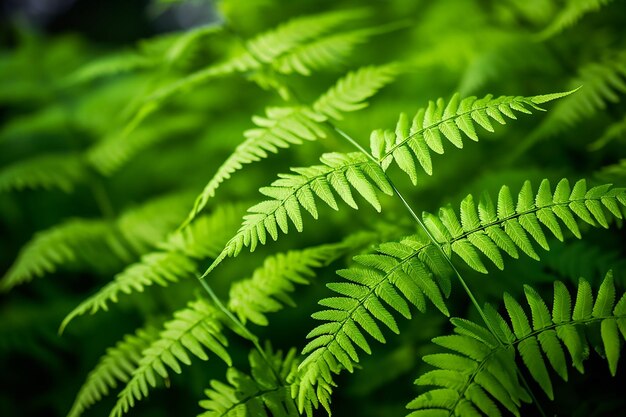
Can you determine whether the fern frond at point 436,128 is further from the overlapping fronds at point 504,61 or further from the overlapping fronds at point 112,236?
the overlapping fronds at point 112,236

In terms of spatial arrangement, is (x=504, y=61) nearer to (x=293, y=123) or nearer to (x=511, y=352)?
(x=293, y=123)

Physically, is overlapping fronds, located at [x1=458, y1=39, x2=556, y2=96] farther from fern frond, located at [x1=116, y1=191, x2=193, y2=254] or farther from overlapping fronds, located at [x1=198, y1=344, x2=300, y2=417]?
fern frond, located at [x1=116, y1=191, x2=193, y2=254]

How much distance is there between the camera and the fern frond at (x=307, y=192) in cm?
115

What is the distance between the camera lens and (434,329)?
1.77m

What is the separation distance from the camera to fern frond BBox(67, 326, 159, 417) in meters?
1.45

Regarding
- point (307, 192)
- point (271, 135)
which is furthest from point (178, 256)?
point (307, 192)

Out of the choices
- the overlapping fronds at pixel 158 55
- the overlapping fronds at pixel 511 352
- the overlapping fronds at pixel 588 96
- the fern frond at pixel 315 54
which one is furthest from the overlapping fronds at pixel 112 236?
the overlapping fronds at pixel 588 96

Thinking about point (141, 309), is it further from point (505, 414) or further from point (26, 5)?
point (26, 5)

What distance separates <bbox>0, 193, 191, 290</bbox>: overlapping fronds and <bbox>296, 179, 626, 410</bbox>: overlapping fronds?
1.26 metres

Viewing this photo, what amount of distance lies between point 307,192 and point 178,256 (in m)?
0.71

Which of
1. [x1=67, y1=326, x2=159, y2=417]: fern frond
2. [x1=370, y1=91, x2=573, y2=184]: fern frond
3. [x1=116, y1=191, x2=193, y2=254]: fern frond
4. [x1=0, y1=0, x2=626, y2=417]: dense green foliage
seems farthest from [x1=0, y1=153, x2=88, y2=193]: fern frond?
[x1=370, y1=91, x2=573, y2=184]: fern frond

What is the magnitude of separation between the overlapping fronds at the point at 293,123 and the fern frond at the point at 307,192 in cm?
15

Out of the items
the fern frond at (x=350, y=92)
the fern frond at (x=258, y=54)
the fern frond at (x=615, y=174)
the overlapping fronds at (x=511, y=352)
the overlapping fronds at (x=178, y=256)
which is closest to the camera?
the overlapping fronds at (x=511, y=352)

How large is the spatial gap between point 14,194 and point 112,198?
2.74 feet
